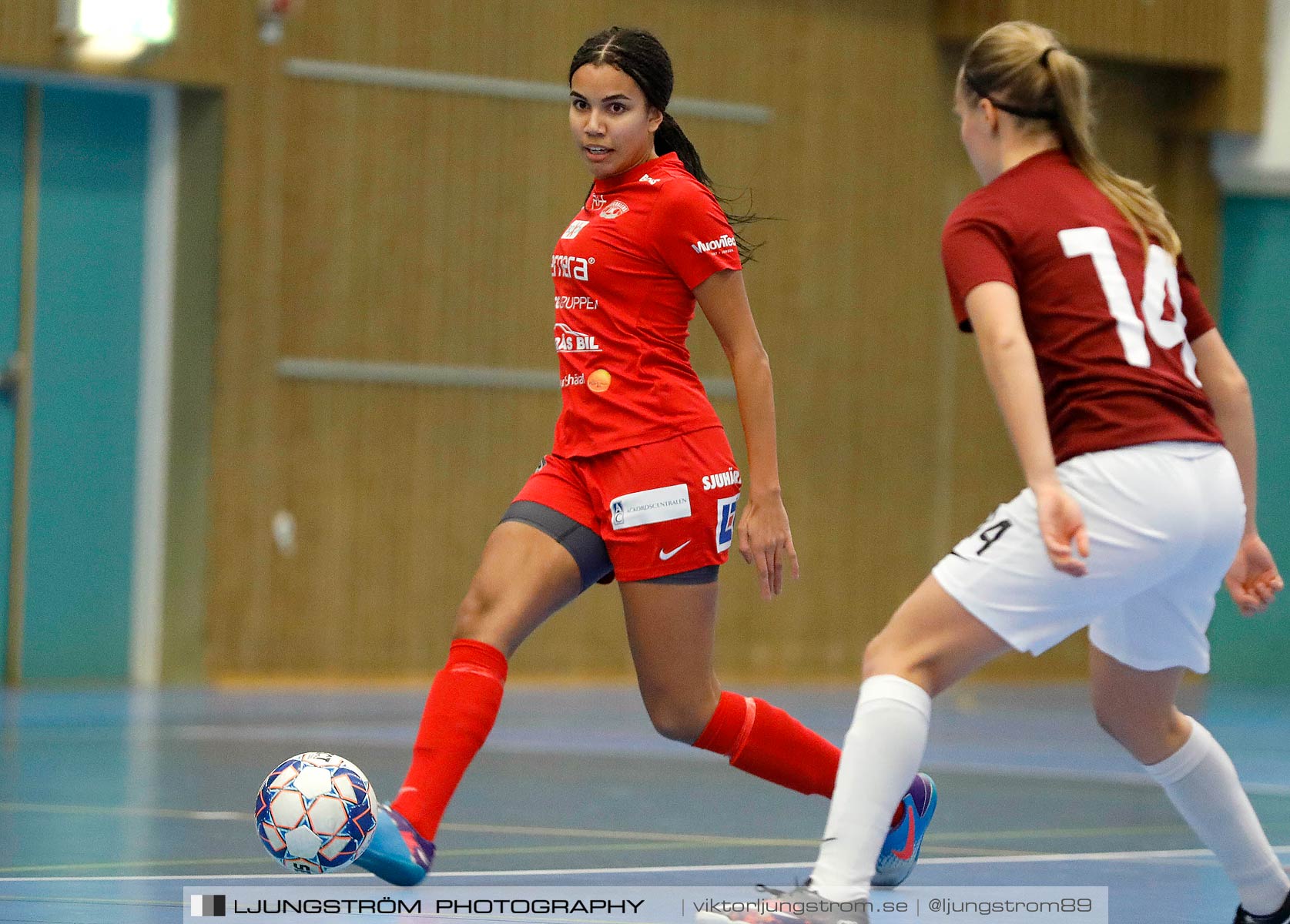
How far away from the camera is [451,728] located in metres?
4.02

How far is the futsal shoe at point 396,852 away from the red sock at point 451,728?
0.15 ft

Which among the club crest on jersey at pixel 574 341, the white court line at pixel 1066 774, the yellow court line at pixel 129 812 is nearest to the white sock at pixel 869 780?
the club crest on jersey at pixel 574 341

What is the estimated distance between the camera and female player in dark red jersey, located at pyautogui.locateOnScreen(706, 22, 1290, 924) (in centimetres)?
327

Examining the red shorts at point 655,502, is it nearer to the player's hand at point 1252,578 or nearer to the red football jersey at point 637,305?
the red football jersey at point 637,305

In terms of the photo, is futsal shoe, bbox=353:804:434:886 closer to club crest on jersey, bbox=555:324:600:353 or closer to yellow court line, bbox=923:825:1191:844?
club crest on jersey, bbox=555:324:600:353

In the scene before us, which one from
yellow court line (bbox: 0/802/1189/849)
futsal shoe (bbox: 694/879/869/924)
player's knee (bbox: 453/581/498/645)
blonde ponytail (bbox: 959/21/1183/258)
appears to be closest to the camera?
futsal shoe (bbox: 694/879/869/924)

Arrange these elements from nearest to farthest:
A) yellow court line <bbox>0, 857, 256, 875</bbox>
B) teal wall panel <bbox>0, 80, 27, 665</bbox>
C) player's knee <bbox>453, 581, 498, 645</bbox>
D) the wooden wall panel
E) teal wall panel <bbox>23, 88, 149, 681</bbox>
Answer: player's knee <bbox>453, 581, 498, 645</bbox> → yellow court line <bbox>0, 857, 256, 875</bbox> → teal wall panel <bbox>0, 80, 27, 665</bbox> → teal wall panel <bbox>23, 88, 149, 681</bbox> → the wooden wall panel

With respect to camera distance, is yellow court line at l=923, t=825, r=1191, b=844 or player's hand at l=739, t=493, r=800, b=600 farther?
yellow court line at l=923, t=825, r=1191, b=844

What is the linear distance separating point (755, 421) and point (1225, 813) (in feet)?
3.86

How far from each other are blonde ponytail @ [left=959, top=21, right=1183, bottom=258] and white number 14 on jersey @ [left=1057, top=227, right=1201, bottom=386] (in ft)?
0.19

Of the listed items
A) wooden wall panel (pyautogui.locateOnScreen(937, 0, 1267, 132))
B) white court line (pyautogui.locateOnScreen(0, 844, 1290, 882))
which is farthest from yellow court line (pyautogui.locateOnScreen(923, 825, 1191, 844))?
wooden wall panel (pyautogui.locateOnScreen(937, 0, 1267, 132))

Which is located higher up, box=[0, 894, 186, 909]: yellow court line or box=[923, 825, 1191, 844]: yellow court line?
box=[0, 894, 186, 909]: yellow court line

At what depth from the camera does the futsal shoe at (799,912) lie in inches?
126

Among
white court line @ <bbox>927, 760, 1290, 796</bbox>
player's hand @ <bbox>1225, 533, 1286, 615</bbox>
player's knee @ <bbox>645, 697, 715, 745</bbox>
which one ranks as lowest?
white court line @ <bbox>927, 760, 1290, 796</bbox>
